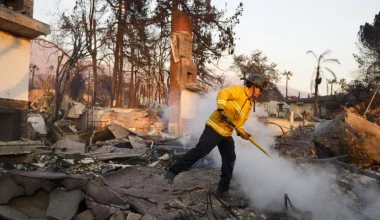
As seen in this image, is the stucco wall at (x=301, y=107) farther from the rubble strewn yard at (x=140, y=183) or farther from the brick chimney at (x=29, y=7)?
the brick chimney at (x=29, y=7)

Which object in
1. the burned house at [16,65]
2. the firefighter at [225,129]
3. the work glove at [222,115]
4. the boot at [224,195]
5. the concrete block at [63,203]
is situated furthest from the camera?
the burned house at [16,65]

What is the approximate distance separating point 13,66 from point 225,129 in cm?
501

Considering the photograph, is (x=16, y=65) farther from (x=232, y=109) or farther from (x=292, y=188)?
(x=292, y=188)

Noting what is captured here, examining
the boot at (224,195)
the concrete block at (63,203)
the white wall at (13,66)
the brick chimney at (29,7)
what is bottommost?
the boot at (224,195)

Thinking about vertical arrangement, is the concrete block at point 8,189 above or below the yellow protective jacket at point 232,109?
below

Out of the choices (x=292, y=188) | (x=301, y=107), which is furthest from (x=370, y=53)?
(x=292, y=188)

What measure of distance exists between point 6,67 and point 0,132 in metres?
1.47

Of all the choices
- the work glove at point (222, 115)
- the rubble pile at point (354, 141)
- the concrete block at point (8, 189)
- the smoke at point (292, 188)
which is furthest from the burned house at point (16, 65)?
the rubble pile at point (354, 141)

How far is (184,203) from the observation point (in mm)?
4438

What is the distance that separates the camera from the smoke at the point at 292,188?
15.1 ft

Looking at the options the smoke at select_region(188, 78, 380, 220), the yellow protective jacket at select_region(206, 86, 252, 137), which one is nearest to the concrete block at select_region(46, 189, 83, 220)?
the yellow protective jacket at select_region(206, 86, 252, 137)

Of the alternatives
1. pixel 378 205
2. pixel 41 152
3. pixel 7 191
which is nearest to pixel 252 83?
pixel 378 205

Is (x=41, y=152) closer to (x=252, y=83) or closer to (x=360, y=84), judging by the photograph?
(x=252, y=83)

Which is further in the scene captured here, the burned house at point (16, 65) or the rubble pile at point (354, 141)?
the rubble pile at point (354, 141)
